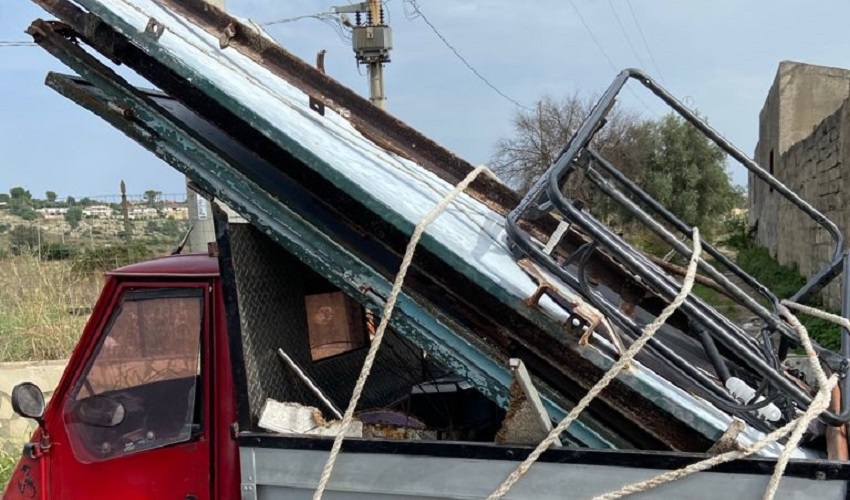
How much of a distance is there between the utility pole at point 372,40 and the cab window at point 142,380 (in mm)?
15029

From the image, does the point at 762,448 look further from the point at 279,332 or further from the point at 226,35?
the point at 226,35

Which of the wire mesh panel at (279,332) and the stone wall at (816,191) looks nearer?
the wire mesh panel at (279,332)

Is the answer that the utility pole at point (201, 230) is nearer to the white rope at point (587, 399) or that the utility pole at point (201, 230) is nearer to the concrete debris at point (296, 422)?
the concrete debris at point (296, 422)

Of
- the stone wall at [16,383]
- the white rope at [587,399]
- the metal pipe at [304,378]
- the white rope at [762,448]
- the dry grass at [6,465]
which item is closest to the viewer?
the white rope at [762,448]

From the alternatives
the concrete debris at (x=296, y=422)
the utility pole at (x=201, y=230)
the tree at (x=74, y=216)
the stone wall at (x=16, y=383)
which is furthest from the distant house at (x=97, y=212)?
the concrete debris at (x=296, y=422)

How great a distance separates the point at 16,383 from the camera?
Result: 19.3 feet

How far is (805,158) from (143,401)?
1073 centimetres

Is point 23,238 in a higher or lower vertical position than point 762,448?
higher

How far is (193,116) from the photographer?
6.79 feet

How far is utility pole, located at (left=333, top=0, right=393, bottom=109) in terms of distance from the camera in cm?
1689

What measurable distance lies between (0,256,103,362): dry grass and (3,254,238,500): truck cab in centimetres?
495

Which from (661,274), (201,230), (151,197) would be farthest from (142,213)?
(661,274)

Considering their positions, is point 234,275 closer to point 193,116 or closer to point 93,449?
point 193,116

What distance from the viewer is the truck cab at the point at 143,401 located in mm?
2088
